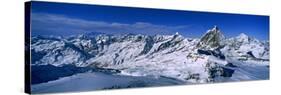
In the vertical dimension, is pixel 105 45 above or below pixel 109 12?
below

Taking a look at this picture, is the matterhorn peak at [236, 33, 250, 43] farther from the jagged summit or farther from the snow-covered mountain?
the jagged summit

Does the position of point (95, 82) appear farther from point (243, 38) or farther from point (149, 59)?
point (243, 38)

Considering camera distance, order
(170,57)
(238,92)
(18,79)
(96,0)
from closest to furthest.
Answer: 1. (18,79)
2. (96,0)
3. (170,57)
4. (238,92)

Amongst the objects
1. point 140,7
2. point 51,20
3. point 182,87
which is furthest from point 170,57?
point 51,20

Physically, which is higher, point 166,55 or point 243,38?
point 243,38

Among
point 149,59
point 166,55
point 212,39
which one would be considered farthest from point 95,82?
point 212,39

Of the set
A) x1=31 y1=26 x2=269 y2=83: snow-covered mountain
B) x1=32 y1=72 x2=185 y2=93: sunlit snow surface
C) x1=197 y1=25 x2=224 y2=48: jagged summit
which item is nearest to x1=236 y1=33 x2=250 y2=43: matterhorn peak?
x1=31 y1=26 x2=269 y2=83: snow-covered mountain

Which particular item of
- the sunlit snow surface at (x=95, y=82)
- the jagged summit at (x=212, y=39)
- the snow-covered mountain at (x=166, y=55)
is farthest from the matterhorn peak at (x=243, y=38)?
A: the sunlit snow surface at (x=95, y=82)

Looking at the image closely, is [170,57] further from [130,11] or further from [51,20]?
[51,20]
